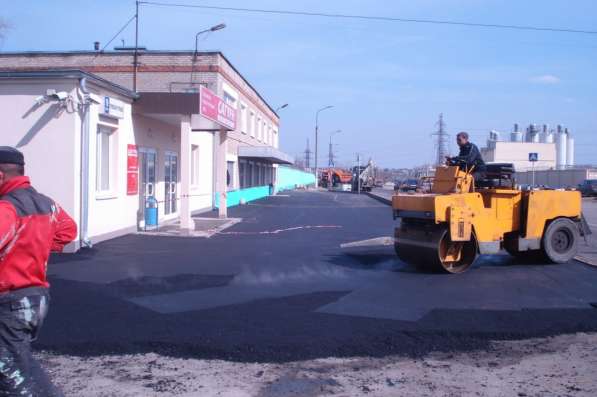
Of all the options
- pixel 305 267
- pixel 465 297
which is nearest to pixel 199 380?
pixel 465 297

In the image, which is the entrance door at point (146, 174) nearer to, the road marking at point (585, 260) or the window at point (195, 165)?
the window at point (195, 165)

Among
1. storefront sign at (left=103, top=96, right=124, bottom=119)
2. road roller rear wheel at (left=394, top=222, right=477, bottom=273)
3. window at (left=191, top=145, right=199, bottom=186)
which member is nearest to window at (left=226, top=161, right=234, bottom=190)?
window at (left=191, top=145, right=199, bottom=186)

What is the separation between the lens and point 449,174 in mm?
11734

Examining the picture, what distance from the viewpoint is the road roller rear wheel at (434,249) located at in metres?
11.3

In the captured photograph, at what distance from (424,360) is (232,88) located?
27665 millimetres

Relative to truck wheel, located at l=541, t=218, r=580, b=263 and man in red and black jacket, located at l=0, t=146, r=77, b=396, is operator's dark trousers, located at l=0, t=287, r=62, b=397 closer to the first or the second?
man in red and black jacket, located at l=0, t=146, r=77, b=396

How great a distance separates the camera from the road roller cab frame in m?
11.2

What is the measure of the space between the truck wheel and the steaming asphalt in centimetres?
23

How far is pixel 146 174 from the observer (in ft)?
63.3

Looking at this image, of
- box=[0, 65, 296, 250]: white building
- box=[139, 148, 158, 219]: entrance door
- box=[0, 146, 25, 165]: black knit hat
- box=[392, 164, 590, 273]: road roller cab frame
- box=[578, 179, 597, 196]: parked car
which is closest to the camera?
box=[0, 146, 25, 165]: black knit hat

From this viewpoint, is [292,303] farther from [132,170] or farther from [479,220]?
[132,170]

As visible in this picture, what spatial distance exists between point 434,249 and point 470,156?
6.35 feet

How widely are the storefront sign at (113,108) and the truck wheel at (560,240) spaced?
10.4 m

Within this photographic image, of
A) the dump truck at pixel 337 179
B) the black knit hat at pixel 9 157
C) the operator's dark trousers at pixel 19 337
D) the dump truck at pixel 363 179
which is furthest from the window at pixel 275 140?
the operator's dark trousers at pixel 19 337
